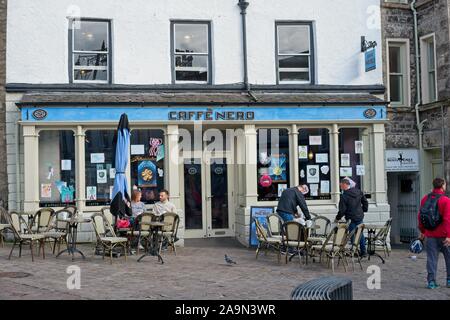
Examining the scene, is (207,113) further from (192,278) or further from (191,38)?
(192,278)

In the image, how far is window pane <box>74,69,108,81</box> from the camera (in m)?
16.1


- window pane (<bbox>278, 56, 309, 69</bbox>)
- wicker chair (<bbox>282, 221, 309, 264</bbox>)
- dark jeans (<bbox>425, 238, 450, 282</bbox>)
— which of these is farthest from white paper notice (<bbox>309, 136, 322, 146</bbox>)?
dark jeans (<bbox>425, 238, 450, 282</bbox>)

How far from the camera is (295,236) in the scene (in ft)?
42.2

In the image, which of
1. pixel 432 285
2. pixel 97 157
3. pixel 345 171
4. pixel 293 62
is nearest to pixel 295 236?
pixel 432 285

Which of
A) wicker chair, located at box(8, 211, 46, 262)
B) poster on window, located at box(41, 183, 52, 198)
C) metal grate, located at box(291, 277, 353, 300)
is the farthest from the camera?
poster on window, located at box(41, 183, 52, 198)

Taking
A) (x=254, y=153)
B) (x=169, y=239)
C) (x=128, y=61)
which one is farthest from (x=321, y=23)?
(x=169, y=239)

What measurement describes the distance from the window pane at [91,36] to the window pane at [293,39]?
15.2ft

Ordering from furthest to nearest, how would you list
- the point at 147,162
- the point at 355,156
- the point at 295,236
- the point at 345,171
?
the point at 355,156
the point at 345,171
the point at 147,162
the point at 295,236

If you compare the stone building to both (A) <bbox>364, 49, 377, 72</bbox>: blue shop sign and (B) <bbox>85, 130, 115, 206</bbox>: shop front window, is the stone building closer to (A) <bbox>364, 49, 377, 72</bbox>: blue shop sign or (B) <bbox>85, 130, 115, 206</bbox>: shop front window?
(A) <bbox>364, 49, 377, 72</bbox>: blue shop sign

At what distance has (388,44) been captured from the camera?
61.9 ft

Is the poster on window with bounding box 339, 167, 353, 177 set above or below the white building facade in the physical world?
below

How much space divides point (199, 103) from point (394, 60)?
6.83 metres

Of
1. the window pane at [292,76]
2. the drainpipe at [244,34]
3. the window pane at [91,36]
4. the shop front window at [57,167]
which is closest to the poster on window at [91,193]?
the shop front window at [57,167]

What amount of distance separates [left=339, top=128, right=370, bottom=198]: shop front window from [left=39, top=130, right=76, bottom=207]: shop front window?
696cm
